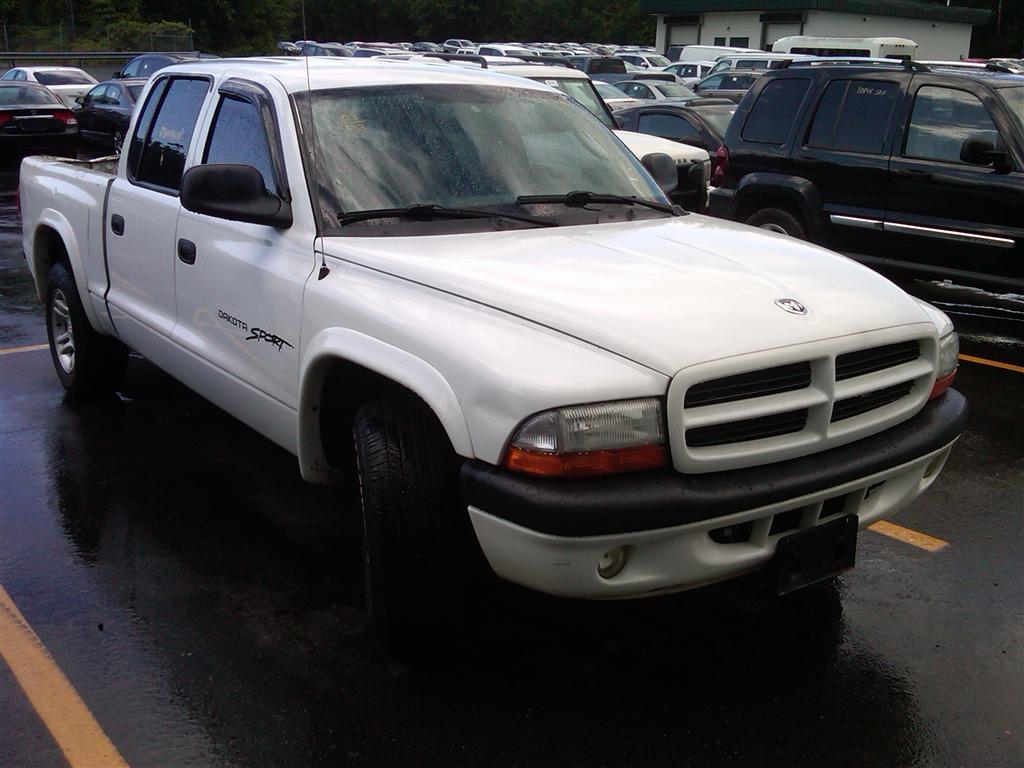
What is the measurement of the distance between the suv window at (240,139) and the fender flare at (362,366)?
0.81 m

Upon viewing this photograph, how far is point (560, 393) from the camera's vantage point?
2855mm

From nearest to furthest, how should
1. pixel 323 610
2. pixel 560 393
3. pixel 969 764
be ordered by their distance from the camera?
pixel 560 393
pixel 969 764
pixel 323 610

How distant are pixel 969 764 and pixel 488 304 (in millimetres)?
1887

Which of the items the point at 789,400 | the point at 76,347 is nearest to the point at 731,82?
the point at 76,347

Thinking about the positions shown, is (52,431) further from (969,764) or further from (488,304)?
(969,764)

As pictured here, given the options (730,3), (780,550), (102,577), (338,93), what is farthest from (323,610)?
(730,3)

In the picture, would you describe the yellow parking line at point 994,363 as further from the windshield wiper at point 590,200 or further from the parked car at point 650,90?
the parked car at point 650,90

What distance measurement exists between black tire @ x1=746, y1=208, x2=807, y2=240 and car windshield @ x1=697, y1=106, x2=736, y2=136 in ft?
12.9

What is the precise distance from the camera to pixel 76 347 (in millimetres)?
6020

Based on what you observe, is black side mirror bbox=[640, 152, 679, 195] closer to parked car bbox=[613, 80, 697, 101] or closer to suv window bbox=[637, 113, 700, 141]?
suv window bbox=[637, 113, 700, 141]

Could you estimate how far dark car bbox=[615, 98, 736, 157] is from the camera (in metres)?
12.7

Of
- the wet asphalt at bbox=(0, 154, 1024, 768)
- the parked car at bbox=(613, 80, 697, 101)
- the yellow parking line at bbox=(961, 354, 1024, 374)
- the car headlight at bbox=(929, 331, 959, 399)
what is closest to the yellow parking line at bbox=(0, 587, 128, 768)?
the wet asphalt at bbox=(0, 154, 1024, 768)

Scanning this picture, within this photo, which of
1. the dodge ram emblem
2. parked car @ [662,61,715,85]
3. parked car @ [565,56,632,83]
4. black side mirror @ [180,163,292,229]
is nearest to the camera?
the dodge ram emblem

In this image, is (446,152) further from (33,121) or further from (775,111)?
(33,121)
